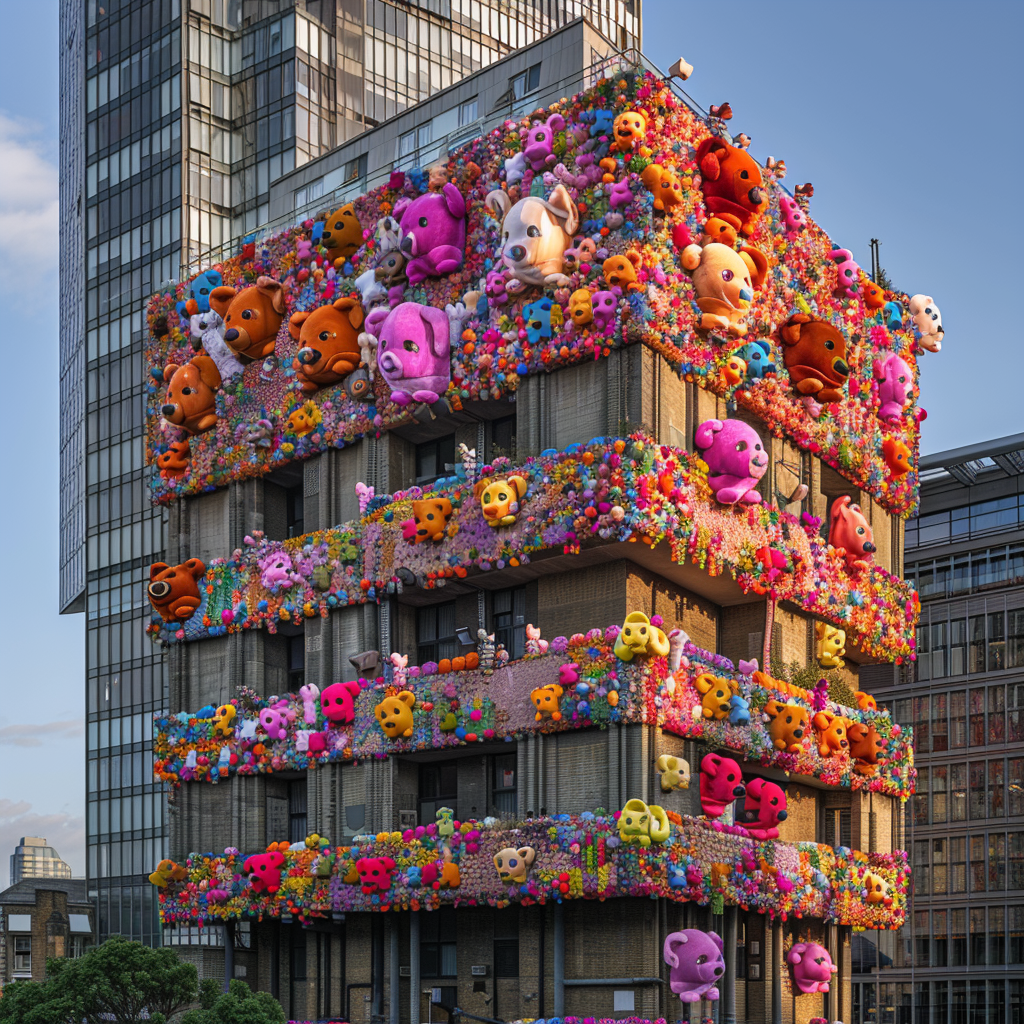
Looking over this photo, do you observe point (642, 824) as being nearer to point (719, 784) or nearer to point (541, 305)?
point (719, 784)

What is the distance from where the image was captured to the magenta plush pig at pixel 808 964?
5559cm

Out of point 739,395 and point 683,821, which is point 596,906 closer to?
point 683,821

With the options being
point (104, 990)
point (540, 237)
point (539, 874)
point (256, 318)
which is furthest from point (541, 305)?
point (104, 990)

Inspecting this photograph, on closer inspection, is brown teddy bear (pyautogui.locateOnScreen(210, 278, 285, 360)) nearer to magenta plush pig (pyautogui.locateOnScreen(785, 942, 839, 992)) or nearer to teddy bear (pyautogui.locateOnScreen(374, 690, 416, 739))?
teddy bear (pyautogui.locateOnScreen(374, 690, 416, 739))

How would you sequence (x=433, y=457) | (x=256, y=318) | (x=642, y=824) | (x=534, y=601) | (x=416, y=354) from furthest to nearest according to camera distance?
(x=256, y=318)
(x=433, y=457)
(x=416, y=354)
(x=534, y=601)
(x=642, y=824)

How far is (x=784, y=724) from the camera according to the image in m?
53.4

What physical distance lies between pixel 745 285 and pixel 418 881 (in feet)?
68.7

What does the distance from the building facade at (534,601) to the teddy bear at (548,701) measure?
11 centimetres

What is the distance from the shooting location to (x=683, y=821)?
4897 cm

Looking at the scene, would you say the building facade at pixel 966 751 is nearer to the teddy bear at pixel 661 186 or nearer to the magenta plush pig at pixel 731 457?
the magenta plush pig at pixel 731 457

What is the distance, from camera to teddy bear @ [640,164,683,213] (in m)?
51.9

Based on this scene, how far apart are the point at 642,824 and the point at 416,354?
17203mm

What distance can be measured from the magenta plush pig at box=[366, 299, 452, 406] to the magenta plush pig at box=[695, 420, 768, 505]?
8.75 m

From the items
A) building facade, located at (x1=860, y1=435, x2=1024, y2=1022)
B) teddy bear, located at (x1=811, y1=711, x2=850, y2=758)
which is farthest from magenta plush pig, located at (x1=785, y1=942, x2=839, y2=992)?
building facade, located at (x1=860, y1=435, x2=1024, y2=1022)
